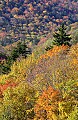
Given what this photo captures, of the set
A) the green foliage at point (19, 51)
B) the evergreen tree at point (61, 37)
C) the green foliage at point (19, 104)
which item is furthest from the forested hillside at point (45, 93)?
the green foliage at point (19, 51)

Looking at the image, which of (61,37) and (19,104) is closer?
(19,104)

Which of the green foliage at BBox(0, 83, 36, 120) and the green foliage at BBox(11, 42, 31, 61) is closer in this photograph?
the green foliage at BBox(0, 83, 36, 120)

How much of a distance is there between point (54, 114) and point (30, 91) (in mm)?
9435

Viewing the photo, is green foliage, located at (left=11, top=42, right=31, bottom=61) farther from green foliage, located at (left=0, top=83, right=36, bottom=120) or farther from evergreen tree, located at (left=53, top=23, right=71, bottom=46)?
green foliage, located at (left=0, top=83, right=36, bottom=120)

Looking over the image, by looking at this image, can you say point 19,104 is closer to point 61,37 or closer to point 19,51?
point 61,37

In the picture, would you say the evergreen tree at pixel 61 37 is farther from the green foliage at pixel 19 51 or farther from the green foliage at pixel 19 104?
the green foliage at pixel 19 104

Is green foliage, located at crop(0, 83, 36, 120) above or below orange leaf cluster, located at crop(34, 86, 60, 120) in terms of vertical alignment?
below

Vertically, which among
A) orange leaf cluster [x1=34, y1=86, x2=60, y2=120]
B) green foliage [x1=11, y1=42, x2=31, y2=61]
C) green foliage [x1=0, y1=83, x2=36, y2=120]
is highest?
orange leaf cluster [x1=34, y1=86, x2=60, y2=120]

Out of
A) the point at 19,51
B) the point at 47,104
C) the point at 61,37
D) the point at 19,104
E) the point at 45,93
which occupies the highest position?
the point at 45,93

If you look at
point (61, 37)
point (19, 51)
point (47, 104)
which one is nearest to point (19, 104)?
point (47, 104)

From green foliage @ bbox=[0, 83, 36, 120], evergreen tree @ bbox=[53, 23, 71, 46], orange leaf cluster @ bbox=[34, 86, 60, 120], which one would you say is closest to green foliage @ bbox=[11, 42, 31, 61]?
evergreen tree @ bbox=[53, 23, 71, 46]

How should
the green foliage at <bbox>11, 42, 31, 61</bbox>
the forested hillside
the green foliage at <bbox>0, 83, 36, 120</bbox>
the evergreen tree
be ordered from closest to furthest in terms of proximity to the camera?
the forested hillside < the green foliage at <bbox>0, 83, 36, 120</bbox> < the evergreen tree < the green foliage at <bbox>11, 42, 31, 61</bbox>

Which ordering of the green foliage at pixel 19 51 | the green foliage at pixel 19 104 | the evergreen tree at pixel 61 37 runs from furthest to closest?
the green foliage at pixel 19 51 < the evergreen tree at pixel 61 37 < the green foliage at pixel 19 104

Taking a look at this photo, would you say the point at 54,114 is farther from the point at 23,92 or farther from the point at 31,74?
the point at 31,74
